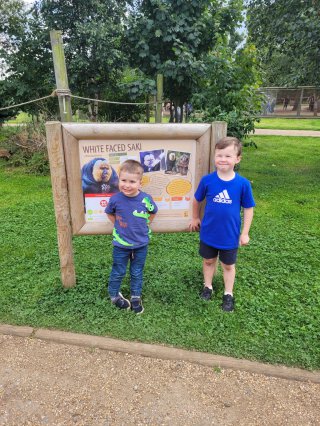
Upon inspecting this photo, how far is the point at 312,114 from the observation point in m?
23.8

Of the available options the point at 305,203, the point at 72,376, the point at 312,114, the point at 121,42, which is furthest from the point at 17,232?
the point at 312,114

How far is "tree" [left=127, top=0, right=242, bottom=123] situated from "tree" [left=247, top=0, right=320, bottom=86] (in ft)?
2.82

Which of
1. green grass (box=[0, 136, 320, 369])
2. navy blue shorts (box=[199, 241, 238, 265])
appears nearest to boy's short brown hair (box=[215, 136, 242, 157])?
navy blue shorts (box=[199, 241, 238, 265])

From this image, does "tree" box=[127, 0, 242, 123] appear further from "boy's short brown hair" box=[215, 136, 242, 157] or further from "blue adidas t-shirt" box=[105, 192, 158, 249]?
"blue adidas t-shirt" box=[105, 192, 158, 249]

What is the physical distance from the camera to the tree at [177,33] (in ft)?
20.3

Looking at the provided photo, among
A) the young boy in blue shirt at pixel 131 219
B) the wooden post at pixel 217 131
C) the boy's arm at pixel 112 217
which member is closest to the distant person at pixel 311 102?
the wooden post at pixel 217 131

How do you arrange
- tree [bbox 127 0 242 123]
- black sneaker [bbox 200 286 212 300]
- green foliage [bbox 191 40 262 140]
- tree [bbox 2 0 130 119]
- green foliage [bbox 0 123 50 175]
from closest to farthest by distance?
1. black sneaker [bbox 200 286 212 300]
2. tree [bbox 127 0 242 123]
3. green foliage [bbox 191 40 262 140]
4. green foliage [bbox 0 123 50 175]
5. tree [bbox 2 0 130 119]

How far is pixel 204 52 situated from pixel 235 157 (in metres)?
5.16

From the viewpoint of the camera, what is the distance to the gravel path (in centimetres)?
198

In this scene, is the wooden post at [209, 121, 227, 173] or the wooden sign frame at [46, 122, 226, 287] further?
the wooden post at [209, 121, 227, 173]

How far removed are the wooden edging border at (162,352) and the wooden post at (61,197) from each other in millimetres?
602

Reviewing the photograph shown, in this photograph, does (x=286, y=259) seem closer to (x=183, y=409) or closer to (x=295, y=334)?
(x=295, y=334)

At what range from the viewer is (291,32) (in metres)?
6.32

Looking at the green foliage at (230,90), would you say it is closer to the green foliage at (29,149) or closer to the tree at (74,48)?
the tree at (74,48)
